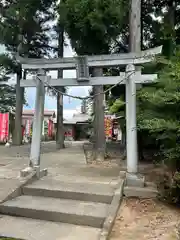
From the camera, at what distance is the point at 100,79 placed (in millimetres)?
6535

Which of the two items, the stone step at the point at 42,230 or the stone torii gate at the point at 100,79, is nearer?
the stone step at the point at 42,230

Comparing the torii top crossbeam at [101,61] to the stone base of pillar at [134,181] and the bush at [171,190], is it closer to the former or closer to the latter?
the stone base of pillar at [134,181]

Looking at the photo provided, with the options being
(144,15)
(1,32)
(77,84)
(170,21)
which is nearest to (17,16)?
(1,32)

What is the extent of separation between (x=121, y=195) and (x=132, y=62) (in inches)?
115

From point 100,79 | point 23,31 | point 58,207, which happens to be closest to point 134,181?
point 58,207

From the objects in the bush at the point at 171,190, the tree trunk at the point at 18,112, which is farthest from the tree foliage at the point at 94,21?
the tree trunk at the point at 18,112

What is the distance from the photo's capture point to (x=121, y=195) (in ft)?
17.1

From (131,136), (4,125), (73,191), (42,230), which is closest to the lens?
(42,230)

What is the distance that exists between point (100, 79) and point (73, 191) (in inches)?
108

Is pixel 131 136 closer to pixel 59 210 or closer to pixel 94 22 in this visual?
pixel 59 210

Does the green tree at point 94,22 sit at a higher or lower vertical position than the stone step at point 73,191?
higher

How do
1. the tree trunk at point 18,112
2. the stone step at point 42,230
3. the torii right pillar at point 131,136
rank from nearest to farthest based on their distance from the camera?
the stone step at point 42,230 → the torii right pillar at point 131,136 → the tree trunk at point 18,112

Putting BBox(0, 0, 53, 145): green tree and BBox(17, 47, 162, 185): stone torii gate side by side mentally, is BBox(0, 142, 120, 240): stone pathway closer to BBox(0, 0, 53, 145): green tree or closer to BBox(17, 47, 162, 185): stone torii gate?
BBox(17, 47, 162, 185): stone torii gate

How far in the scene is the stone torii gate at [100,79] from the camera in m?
5.98
